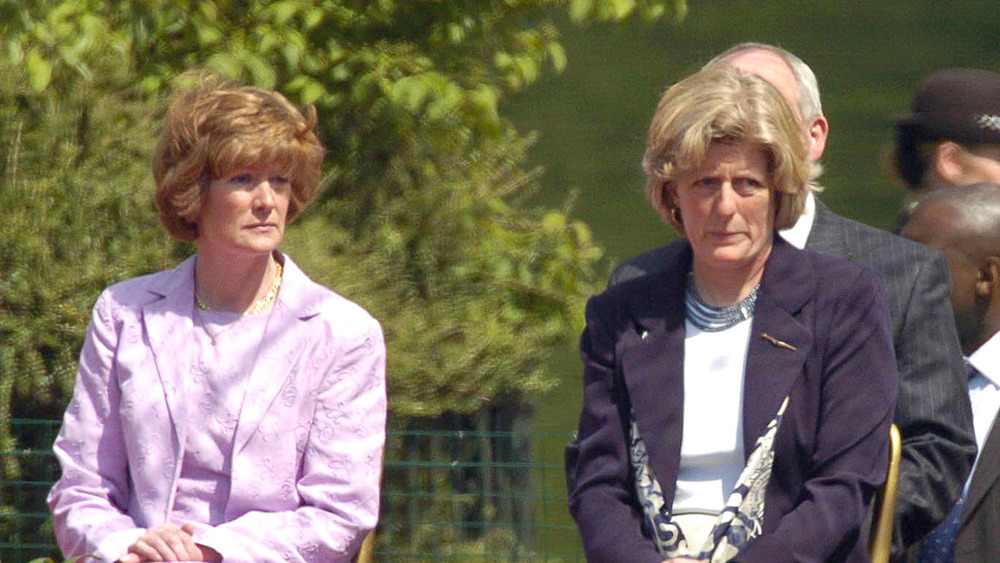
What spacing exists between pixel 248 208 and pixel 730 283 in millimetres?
1025

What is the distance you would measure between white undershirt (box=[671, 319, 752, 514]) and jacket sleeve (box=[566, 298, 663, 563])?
0.36 feet

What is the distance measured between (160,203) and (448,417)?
1769mm

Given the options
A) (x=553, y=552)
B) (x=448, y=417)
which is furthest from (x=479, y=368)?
(x=553, y=552)

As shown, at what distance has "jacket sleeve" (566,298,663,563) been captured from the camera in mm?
3645

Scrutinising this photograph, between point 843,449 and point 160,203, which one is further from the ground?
point 160,203

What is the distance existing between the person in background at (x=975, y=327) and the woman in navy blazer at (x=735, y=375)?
377mm

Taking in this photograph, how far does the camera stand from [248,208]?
4.06 meters

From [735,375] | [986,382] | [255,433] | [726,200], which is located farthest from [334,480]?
[986,382]

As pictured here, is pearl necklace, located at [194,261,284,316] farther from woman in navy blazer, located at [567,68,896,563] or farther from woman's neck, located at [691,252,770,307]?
woman's neck, located at [691,252,770,307]

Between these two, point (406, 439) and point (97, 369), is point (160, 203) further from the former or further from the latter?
point (406, 439)

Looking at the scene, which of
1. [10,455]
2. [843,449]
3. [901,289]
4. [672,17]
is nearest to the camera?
[843,449]

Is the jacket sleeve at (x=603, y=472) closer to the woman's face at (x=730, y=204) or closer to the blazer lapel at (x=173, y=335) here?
the woman's face at (x=730, y=204)

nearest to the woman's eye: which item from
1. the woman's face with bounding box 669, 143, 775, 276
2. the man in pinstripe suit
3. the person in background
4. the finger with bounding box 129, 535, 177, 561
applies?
the woman's face with bounding box 669, 143, 775, 276

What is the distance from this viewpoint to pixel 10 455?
5605mm
